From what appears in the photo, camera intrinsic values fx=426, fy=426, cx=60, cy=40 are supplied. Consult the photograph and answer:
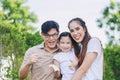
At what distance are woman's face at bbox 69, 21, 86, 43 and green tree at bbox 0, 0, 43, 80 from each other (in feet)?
29.2

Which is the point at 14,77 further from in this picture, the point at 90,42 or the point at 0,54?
the point at 90,42

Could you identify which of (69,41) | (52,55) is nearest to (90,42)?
(69,41)

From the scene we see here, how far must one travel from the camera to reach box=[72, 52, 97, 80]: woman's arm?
3.67 meters

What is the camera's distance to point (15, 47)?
44.2 ft

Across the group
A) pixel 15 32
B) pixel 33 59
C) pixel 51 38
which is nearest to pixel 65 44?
pixel 51 38

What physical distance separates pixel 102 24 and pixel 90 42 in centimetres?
1893

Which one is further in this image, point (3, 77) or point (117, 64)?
point (117, 64)

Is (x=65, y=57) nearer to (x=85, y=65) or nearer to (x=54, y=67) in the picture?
(x=54, y=67)

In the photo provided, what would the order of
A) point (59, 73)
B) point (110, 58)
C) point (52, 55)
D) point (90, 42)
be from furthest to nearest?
1. point (110, 58)
2. point (52, 55)
3. point (59, 73)
4. point (90, 42)

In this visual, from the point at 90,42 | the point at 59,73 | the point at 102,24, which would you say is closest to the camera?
the point at 90,42

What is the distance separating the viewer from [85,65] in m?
3.67

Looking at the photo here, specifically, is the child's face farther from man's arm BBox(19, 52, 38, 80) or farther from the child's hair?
man's arm BBox(19, 52, 38, 80)

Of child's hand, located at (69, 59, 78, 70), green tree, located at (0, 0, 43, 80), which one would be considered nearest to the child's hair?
child's hand, located at (69, 59, 78, 70)

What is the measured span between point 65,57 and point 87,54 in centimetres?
42
